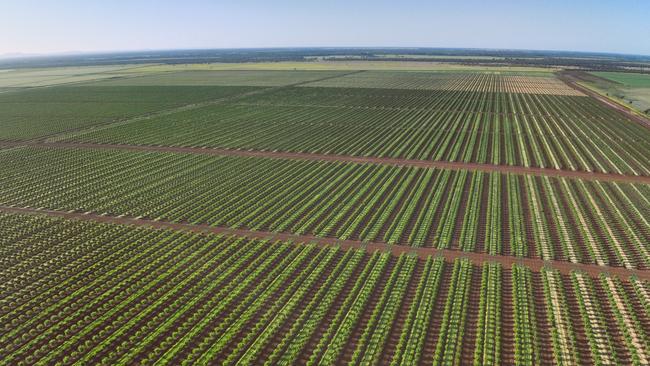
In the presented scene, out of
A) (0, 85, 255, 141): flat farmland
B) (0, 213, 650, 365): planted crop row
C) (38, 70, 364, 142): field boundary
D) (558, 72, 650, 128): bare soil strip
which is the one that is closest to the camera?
(0, 213, 650, 365): planted crop row

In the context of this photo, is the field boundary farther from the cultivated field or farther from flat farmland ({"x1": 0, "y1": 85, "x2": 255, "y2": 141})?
the cultivated field

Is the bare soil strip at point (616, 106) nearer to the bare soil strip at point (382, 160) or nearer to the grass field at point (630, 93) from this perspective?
the grass field at point (630, 93)

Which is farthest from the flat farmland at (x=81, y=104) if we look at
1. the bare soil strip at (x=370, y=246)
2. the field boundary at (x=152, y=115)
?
the bare soil strip at (x=370, y=246)

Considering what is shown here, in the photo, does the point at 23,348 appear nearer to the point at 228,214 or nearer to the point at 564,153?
the point at 228,214

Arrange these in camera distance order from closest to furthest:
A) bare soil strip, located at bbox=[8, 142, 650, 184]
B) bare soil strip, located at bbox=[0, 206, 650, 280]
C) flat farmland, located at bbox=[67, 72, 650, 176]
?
bare soil strip, located at bbox=[0, 206, 650, 280], bare soil strip, located at bbox=[8, 142, 650, 184], flat farmland, located at bbox=[67, 72, 650, 176]

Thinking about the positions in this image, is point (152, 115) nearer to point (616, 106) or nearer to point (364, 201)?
point (364, 201)

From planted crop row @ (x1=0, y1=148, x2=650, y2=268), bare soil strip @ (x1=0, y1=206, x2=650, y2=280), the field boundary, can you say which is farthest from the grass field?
the field boundary
